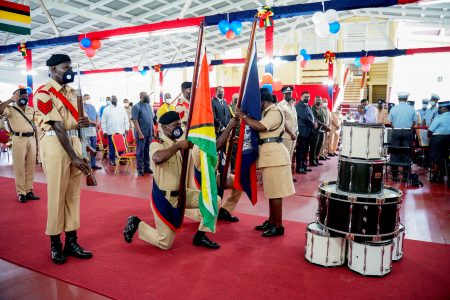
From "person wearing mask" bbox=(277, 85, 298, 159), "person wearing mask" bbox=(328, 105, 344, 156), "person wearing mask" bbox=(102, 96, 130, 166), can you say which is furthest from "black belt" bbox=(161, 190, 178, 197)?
"person wearing mask" bbox=(328, 105, 344, 156)

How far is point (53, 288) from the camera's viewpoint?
2.50 meters

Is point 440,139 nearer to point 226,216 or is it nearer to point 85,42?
point 226,216

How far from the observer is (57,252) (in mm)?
2934

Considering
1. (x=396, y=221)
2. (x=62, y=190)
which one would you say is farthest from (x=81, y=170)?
(x=396, y=221)

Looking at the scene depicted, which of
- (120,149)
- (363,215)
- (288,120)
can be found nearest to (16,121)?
(120,149)

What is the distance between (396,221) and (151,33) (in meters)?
7.65

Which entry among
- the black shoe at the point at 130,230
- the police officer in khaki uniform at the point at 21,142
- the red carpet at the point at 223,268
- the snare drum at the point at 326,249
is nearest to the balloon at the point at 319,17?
the red carpet at the point at 223,268

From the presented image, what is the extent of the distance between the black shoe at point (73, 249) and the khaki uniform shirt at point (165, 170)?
0.92m

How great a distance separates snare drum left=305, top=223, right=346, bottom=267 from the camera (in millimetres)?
2816

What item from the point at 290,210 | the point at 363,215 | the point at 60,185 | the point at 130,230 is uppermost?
the point at 60,185

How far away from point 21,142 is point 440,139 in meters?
7.59

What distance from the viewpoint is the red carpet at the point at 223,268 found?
243cm

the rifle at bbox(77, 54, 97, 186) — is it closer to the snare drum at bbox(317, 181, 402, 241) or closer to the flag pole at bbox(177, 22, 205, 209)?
the flag pole at bbox(177, 22, 205, 209)

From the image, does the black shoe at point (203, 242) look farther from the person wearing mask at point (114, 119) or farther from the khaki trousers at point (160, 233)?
the person wearing mask at point (114, 119)
